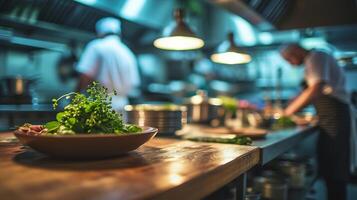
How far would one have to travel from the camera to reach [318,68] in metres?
2.81

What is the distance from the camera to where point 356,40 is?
3.99 metres

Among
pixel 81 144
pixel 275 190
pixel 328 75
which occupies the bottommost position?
pixel 275 190

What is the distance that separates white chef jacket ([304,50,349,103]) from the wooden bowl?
2.22 m

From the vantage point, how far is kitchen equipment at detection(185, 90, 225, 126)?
2.67m

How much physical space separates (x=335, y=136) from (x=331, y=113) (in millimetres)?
195

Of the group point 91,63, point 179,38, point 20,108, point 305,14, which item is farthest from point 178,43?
point 20,108

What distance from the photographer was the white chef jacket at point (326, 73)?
2.80 metres

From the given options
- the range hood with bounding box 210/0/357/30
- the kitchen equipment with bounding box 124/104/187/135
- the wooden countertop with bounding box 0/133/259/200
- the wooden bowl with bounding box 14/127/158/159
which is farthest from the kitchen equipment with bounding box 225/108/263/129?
the wooden bowl with bounding box 14/127/158/159

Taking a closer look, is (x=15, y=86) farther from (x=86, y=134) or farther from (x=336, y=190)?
(x=336, y=190)

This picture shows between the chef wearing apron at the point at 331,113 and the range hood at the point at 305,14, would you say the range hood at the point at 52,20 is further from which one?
the chef wearing apron at the point at 331,113

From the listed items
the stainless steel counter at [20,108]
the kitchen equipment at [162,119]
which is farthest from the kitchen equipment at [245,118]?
the stainless steel counter at [20,108]

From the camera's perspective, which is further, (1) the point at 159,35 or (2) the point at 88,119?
(1) the point at 159,35

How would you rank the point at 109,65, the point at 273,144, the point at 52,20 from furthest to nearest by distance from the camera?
the point at 52,20 → the point at 109,65 → the point at 273,144

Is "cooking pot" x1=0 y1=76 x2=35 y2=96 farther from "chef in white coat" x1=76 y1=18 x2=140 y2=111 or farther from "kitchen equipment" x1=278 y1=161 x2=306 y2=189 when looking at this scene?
"kitchen equipment" x1=278 y1=161 x2=306 y2=189
